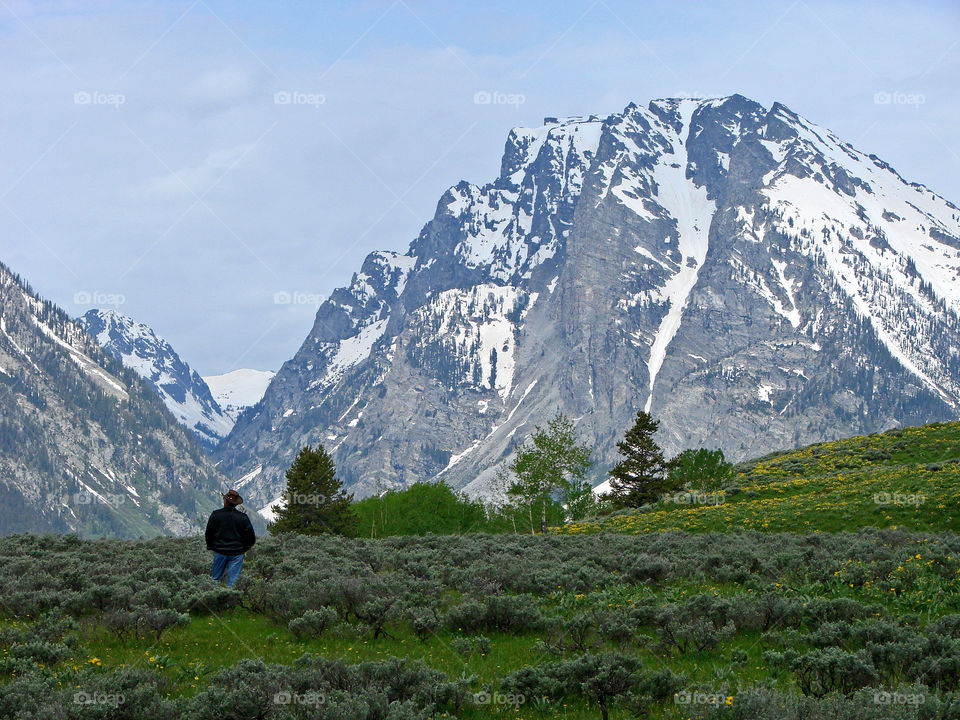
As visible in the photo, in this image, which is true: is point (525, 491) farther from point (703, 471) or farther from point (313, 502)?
point (703, 471)

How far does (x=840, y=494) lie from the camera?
38344mm

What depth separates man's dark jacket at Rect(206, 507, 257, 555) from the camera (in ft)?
61.1

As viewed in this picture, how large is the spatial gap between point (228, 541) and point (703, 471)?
40.9m

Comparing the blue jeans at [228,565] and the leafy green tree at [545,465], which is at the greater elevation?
the leafy green tree at [545,465]

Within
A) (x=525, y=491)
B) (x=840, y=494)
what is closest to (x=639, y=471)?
(x=525, y=491)

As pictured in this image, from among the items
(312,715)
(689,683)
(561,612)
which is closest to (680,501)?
(561,612)

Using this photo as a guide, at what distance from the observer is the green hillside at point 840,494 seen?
107 ft

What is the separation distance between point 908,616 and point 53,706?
507 inches

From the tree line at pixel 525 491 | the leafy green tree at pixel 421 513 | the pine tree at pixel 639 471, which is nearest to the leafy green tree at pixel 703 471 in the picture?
the tree line at pixel 525 491

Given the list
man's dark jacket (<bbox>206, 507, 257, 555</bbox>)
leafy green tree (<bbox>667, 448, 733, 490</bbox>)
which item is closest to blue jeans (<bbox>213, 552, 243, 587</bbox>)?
man's dark jacket (<bbox>206, 507, 257, 555</bbox>)

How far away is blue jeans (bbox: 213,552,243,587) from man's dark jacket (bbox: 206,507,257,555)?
0.17 meters

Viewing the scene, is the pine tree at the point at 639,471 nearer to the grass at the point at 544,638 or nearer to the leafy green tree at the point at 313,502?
the leafy green tree at the point at 313,502

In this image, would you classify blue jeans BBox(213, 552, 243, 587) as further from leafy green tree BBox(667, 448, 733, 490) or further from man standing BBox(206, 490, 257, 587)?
leafy green tree BBox(667, 448, 733, 490)

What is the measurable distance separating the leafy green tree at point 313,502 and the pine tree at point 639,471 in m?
21.9
